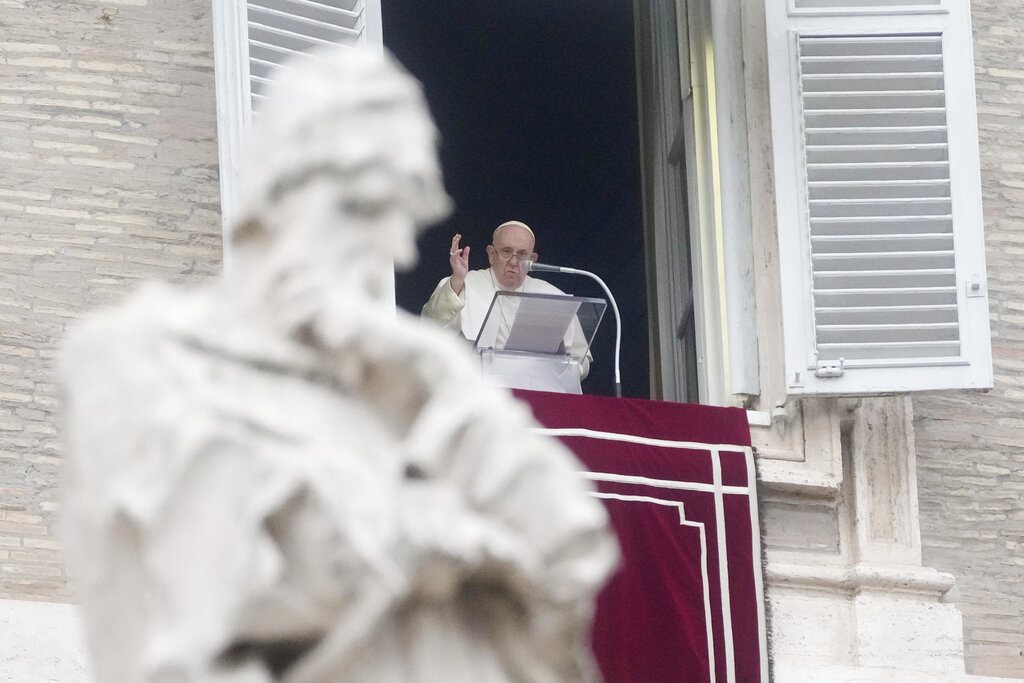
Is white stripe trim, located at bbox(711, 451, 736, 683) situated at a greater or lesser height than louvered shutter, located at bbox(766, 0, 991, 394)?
lesser

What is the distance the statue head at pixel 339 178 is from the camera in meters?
4.34

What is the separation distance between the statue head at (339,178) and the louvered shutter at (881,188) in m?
5.89

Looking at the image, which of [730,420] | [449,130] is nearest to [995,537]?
[730,420]

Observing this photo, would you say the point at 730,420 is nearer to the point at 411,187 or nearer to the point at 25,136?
the point at 25,136

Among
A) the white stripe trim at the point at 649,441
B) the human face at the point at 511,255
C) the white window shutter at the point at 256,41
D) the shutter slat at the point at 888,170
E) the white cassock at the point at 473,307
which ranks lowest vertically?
the white stripe trim at the point at 649,441

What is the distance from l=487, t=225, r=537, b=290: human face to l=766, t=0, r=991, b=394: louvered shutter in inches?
69.5

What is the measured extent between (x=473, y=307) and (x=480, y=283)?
0.26 metres

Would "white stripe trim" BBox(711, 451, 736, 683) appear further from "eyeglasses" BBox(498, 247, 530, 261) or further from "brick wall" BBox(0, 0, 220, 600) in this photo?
"eyeglasses" BBox(498, 247, 530, 261)

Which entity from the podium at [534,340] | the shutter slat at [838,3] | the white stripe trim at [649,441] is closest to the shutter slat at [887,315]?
the white stripe trim at [649,441]

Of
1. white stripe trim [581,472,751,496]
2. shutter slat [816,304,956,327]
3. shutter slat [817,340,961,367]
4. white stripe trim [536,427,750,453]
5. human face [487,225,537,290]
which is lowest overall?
white stripe trim [581,472,751,496]

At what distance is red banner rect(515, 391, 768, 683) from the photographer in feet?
31.5

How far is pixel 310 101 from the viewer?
4.36 meters

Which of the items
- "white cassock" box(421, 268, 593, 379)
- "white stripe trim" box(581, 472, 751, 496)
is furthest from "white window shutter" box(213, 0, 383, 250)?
"white stripe trim" box(581, 472, 751, 496)

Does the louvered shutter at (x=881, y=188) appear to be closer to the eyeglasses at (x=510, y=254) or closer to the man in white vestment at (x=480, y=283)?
the man in white vestment at (x=480, y=283)
